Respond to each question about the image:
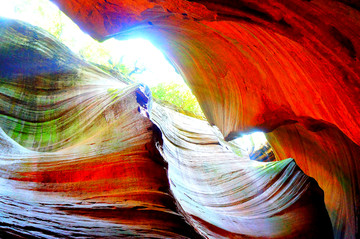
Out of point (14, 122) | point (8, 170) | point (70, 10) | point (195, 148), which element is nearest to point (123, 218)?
point (8, 170)

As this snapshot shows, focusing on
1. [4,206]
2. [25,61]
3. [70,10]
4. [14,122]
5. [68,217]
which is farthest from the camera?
[25,61]

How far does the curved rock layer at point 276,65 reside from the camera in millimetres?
2529

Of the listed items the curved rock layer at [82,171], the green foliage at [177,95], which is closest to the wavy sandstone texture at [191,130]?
the curved rock layer at [82,171]

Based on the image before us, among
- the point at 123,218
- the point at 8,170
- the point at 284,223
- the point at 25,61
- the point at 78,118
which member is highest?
the point at 25,61

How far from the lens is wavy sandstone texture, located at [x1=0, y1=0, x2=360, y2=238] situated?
2.57 meters

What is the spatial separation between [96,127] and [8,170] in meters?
1.56

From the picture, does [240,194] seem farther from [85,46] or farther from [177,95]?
[85,46]

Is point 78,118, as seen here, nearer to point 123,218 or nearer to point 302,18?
point 123,218

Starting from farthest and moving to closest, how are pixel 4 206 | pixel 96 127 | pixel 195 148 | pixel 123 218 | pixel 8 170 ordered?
pixel 195 148
pixel 96 127
pixel 8 170
pixel 123 218
pixel 4 206

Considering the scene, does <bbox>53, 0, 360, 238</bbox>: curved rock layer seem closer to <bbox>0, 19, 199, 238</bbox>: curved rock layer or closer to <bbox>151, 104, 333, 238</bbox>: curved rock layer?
<bbox>151, 104, 333, 238</bbox>: curved rock layer

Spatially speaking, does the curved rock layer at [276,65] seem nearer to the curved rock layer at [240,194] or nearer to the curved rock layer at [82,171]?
the curved rock layer at [240,194]

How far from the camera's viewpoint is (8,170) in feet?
9.45

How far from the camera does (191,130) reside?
28.2 feet

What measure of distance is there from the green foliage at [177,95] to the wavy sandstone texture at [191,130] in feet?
26.6
